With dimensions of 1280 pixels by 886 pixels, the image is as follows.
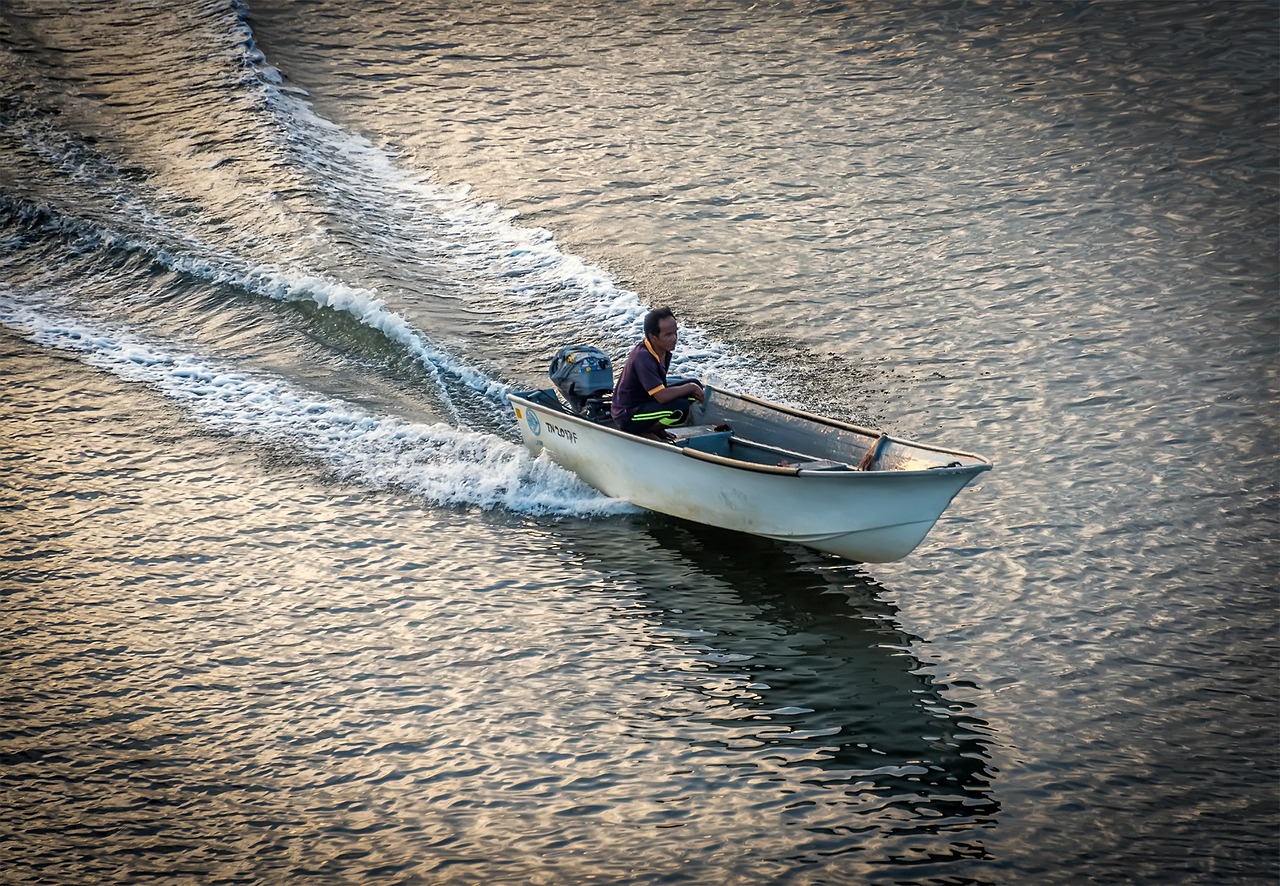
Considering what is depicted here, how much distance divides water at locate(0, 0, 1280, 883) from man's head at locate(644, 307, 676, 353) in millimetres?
1552

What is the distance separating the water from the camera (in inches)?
321

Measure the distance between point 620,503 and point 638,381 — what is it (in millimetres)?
1150

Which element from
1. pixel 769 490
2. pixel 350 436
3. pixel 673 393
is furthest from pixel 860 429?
pixel 350 436

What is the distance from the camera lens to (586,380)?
11.9 metres

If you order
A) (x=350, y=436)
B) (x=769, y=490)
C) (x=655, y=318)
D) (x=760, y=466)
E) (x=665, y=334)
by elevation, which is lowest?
(x=350, y=436)

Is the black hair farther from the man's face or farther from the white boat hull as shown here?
the white boat hull

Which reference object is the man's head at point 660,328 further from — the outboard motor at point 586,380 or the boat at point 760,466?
the outboard motor at point 586,380

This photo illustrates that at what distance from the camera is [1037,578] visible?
33.5 feet

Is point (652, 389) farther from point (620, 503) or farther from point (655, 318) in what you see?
point (620, 503)

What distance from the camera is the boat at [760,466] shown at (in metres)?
9.55

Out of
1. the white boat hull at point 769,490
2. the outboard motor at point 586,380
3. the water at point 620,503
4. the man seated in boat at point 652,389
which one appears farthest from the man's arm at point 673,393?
the water at point 620,503

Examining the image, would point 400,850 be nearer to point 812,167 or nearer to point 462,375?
point 462,375

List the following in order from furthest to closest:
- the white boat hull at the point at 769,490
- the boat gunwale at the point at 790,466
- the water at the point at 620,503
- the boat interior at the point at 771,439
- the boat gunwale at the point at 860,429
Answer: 1. the boat interior at the point at 771,439
2. the white boat hull at the point at 769,490
3. the boat gunwale at the point at 860,429
4. the boat gunwale at the point at 790,466
5. the water at the point at 620,503

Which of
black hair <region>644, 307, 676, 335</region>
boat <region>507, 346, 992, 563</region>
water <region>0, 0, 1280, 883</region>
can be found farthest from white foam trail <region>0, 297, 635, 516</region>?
black hair <region>644, 307, 676, 335</region>
